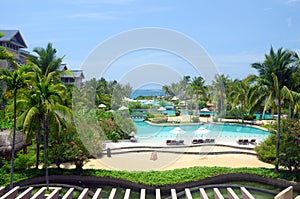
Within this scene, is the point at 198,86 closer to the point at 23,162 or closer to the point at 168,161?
the point at 168,161

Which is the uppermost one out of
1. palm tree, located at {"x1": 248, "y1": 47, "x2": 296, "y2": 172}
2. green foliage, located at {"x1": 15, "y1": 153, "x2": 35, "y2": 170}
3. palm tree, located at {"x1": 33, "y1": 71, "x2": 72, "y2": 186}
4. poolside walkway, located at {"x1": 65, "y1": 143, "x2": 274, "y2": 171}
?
palm tree, located at {"x1": 248, "y1": 47, "x2": 296, "y2": 172}

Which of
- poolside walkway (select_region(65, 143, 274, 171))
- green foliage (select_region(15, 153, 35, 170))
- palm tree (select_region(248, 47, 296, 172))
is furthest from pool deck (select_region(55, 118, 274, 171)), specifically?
palm tree (select_region(248, 47, 296, 172))

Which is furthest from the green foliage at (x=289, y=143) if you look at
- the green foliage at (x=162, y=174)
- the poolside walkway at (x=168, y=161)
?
the poolside walkway at (x=168, y=161)

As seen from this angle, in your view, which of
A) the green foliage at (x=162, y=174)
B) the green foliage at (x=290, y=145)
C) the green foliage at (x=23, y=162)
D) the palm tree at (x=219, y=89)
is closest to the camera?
the green foliage at (x=162, y=174)

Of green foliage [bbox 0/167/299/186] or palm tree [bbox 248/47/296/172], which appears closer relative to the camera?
green foliage [bbox 0/167/299/186]

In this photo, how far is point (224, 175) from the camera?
1377cm

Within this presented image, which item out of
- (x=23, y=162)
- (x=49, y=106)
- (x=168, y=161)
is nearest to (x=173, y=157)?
(x=168, y=161)

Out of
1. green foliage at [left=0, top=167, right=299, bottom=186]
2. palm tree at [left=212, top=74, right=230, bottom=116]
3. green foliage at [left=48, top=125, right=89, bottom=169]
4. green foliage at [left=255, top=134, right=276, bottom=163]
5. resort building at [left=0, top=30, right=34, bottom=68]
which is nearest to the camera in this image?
green foliage at [left=0, top=167, right=299, bottom=186]

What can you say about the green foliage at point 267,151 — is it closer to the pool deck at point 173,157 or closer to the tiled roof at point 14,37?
the pool deck at point 173,157

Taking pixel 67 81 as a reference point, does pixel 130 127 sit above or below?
below

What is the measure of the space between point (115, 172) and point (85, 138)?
8.95ft

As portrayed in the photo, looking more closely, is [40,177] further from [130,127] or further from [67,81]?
[67,81]

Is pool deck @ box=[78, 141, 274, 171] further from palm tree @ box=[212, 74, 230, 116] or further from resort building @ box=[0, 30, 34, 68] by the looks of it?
palm tree @ box=[212, 74, 230, 116]

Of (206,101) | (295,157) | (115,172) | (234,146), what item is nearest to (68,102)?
(115,172)
